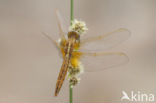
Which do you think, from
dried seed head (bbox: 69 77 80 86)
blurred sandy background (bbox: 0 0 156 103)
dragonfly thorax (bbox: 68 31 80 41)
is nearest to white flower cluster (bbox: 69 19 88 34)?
dragonfly thorax (bbox: 68 31 80 41)

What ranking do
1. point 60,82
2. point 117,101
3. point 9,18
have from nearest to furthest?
point 60,82
point 117,101
point 9,18

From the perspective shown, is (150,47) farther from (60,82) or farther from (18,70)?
(60,82)

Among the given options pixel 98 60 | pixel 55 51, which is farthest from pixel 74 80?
pixel 55 51

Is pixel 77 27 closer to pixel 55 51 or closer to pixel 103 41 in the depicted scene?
pixel 103 41

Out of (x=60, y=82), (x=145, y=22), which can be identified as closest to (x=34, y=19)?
(x=145, y=22)

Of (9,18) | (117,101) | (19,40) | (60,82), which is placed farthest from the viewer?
(9,18)

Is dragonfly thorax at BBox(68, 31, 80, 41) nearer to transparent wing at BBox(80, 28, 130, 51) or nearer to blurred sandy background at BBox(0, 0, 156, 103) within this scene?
transparent wing at BBox(80, 28, 130, 51)

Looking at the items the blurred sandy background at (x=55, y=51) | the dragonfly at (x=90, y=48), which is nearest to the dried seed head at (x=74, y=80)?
the dragonfly at (x=90, y=48)
